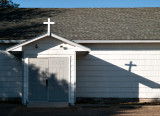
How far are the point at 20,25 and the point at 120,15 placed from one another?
5.93 meters

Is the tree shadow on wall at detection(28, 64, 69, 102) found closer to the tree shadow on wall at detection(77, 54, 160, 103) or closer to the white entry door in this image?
the white entry door

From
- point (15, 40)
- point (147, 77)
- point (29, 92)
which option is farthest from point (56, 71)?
point (147, 77)

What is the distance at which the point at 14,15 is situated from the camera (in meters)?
19.4

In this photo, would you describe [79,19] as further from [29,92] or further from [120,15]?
[29,92]

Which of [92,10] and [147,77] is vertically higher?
[92,10]

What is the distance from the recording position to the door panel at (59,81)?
1428 centimetres

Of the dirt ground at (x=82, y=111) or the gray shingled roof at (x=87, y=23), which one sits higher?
the gray shingled roof at (x=87, y=23)

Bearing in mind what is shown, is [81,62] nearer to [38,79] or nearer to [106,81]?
[106,81]

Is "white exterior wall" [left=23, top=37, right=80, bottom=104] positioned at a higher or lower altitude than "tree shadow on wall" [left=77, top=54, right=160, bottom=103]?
higher

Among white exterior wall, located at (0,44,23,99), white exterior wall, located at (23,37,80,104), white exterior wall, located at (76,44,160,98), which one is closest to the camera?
white exterior wall, located at (23,37,80,104)

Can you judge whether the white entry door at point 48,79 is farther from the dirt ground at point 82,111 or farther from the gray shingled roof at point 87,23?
the gray shingled roof at point 87,23

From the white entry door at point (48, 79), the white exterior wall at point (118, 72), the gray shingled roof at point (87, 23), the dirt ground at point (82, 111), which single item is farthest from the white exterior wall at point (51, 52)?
the white exterior wall at point (118, 72)

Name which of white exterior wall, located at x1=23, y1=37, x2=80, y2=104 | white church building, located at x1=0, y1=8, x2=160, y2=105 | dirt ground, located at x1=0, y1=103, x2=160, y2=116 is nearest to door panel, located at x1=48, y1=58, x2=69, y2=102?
white church building, located at x1=0, y1=8, x2=160, y2=105

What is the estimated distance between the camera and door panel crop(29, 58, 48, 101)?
14.3 metres
